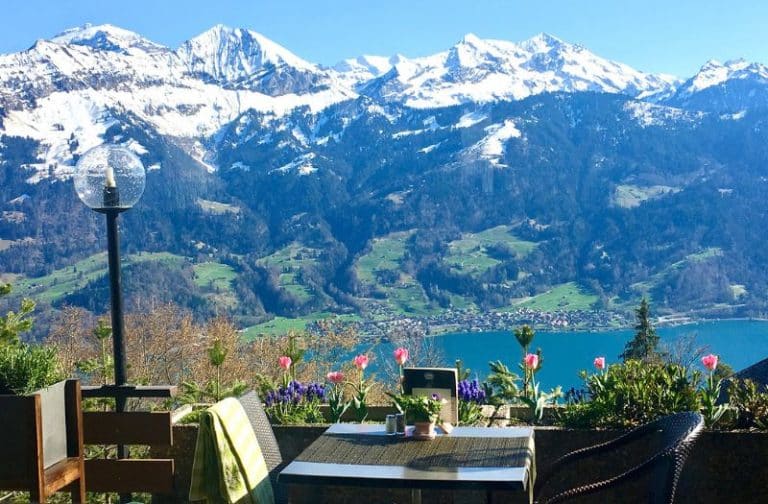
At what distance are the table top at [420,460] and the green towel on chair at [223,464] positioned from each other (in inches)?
11.8

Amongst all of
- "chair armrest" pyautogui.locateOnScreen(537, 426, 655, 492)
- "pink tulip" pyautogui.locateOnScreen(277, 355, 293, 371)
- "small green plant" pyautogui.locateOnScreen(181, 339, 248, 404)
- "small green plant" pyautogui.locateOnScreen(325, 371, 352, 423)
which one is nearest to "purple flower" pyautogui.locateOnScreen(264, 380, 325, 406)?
"small green plant" pyautogui.locateOnScreen(325, 371, 352, 423)

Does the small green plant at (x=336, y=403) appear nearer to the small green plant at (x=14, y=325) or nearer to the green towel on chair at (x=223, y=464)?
the green towel on chair at (x=223, y=464)

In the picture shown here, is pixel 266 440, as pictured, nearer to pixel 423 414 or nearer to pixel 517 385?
pixel 423 414

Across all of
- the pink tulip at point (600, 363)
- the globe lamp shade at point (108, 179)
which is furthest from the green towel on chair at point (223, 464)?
the pink tulip at point (600, 363)

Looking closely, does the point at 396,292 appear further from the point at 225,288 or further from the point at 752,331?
the point at 752,331

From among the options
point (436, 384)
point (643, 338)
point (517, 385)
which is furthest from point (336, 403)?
point (643, 338)

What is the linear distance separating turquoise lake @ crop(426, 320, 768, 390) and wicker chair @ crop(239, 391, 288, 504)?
221 ft

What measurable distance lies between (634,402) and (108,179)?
11.2 feet

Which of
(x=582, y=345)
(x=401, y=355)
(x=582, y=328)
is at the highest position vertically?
(x=401, y=355)

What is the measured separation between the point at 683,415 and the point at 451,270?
152 m

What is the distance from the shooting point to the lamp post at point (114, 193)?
546 cm

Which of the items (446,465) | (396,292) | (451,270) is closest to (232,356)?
(446,465)

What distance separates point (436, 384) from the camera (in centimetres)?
510

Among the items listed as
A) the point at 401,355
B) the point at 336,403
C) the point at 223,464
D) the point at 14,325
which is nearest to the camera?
the point at 223,464
